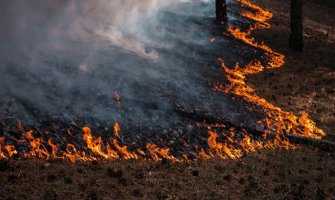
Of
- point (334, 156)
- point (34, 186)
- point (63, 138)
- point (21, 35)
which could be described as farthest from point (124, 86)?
point (334, 156)

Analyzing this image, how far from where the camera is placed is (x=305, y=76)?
1532 cm

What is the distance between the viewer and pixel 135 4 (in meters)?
18.5

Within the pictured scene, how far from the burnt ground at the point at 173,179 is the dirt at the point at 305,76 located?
3.25 m

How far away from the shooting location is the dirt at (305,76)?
1265 cm

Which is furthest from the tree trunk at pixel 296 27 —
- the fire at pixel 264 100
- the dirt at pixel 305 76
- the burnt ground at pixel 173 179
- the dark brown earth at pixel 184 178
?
the burnt ground at pixel 173 179

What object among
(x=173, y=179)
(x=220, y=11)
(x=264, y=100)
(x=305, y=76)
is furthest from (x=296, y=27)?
(x=173, y=179)

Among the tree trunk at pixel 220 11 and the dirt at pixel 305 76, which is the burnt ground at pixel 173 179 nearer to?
the dirt at pixel 305 76

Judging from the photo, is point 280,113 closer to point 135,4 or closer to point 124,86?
point 124,86

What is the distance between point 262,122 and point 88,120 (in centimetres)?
564

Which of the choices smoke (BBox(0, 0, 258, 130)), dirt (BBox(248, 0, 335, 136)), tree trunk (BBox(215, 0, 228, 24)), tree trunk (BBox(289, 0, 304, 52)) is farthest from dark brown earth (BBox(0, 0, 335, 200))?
tree trunk (BBox(215, 0, 228, 24))

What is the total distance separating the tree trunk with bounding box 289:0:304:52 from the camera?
17703 millimetres

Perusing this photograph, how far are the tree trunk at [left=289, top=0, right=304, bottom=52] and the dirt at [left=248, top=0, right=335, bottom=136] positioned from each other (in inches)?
16.8

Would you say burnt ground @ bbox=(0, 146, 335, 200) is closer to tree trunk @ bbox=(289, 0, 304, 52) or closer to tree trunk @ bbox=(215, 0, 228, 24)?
tree trunk @ bbox=(289, 0, 304, 52)

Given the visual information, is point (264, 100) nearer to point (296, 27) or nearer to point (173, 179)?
point (173, 179)
